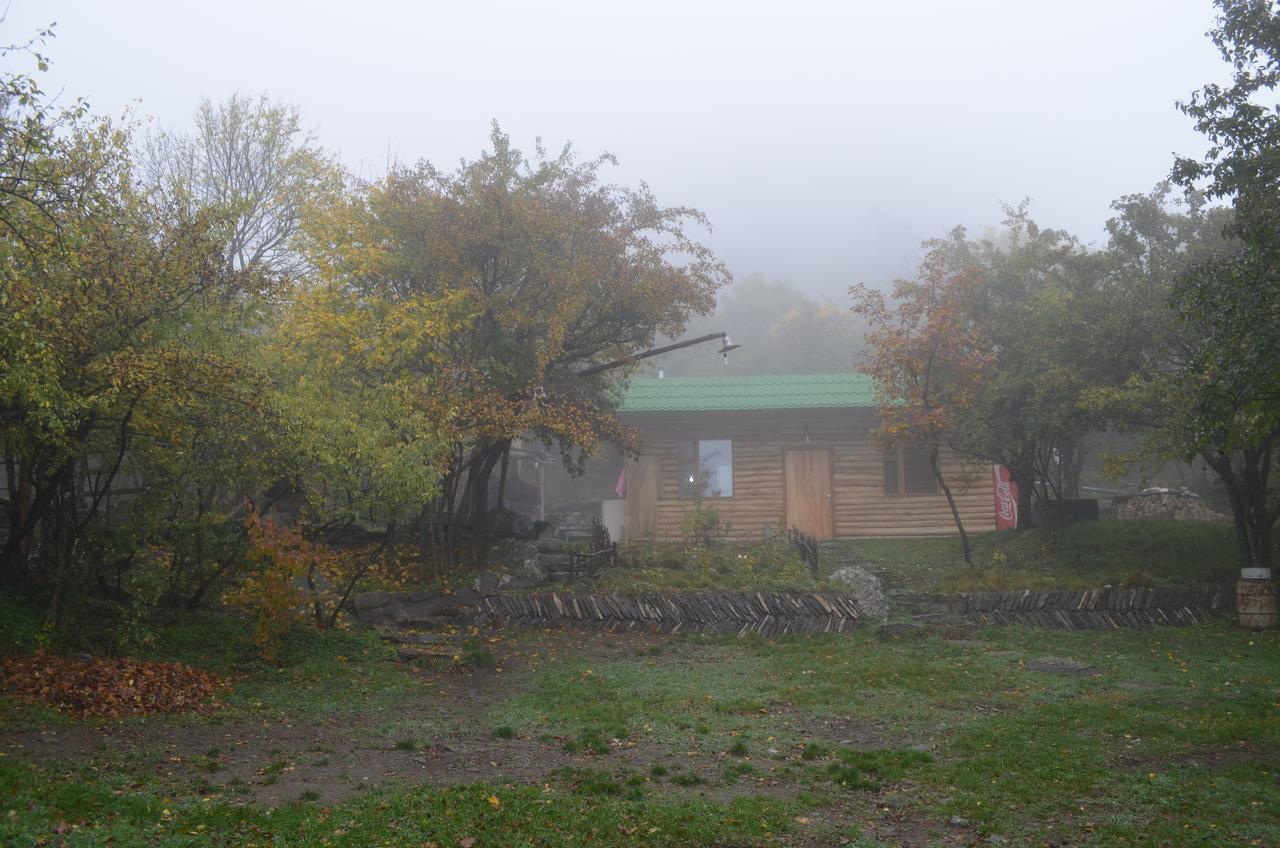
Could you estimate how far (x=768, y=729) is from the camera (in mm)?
8906

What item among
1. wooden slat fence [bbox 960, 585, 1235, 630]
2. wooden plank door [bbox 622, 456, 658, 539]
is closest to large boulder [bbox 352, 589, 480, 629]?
wooden slat fence [bbox 960, 585, 1235, 630]

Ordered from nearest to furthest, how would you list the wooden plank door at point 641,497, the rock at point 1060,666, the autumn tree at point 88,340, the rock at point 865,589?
1. the autumn tree at point 88,340
2. the rock at point 1060,666
3. the rock at point 865,589
4. the wooden plank door at point 641,497

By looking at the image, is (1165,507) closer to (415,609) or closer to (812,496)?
(812,496)

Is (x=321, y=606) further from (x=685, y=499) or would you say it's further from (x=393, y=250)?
(x=685, y=499)

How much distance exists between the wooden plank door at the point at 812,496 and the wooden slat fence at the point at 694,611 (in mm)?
10957

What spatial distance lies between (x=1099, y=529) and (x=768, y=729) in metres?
13.6

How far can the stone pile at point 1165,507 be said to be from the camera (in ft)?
74.5

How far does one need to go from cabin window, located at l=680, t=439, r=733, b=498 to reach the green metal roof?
4.00 feet

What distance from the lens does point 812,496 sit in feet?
83.9

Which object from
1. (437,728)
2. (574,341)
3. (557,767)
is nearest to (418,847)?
(557,767)

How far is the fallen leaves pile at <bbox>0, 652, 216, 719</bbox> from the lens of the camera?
904 centimetres

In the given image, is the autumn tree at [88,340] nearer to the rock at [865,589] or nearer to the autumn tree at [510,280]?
the autumn tree at [510,280]

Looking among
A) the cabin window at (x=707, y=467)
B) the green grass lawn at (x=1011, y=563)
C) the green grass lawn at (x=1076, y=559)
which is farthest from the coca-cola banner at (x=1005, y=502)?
the cabin window at (x=707, y=467)

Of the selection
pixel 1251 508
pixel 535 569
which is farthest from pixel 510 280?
pixel 1251 508
